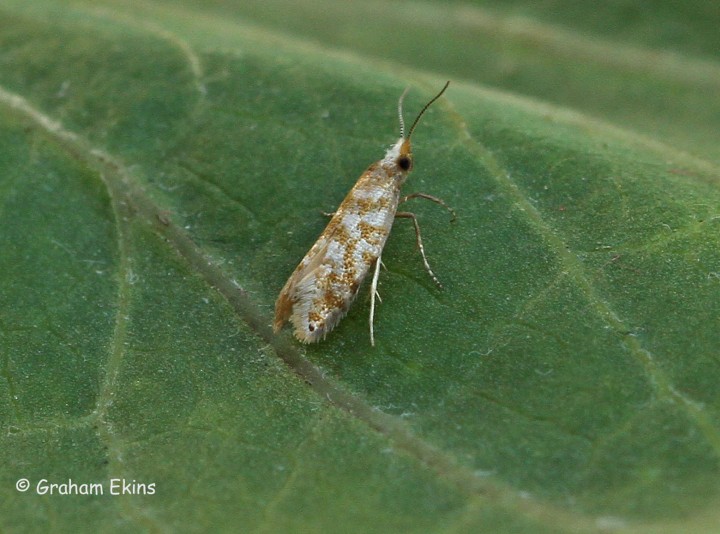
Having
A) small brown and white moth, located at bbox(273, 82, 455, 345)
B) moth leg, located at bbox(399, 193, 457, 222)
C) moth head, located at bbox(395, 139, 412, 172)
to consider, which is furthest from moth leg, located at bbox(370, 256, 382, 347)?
moth head, located at bbox(395, 139, 412, 172)

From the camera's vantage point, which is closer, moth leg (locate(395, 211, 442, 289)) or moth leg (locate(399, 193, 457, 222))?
moth leg (locate(395, 211, 442, 289))

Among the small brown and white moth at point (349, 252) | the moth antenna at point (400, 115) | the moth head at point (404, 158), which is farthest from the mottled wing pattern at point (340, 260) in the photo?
the moth antenna at point (400, 115)

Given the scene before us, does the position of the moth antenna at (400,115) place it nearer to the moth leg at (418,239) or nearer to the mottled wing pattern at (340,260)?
the mottled wing pattern at (340,260)

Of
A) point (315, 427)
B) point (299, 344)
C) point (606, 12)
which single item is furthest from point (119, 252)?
point (606, 12)

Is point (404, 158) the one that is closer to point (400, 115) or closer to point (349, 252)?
point (400, 115)

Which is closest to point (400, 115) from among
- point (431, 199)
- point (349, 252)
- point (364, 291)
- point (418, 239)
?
point (431, 199)

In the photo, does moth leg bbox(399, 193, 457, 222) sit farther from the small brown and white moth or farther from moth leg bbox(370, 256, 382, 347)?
moth leg bbox(370, 256, 382, 347)

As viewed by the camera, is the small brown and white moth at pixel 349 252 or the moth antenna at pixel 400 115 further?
the moth antenna at pixel 400 115
